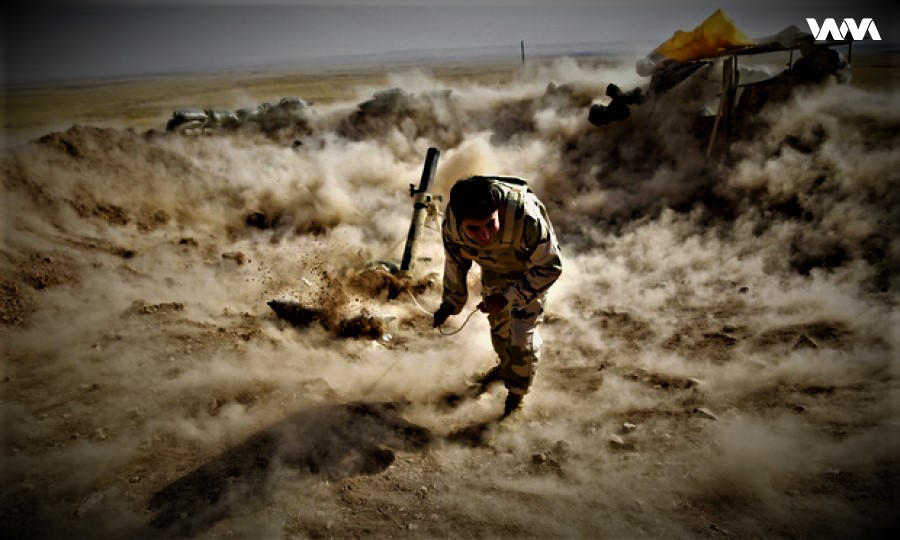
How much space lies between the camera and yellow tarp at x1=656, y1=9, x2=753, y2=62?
301 inches

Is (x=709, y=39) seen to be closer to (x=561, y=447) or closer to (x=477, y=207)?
(x=477, y=207)

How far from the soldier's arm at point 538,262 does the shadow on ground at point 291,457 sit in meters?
1.15

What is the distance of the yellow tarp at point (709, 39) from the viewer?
7645 millimetres

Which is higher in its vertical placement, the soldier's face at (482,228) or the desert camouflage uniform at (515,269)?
the soldier's face at (482,228)

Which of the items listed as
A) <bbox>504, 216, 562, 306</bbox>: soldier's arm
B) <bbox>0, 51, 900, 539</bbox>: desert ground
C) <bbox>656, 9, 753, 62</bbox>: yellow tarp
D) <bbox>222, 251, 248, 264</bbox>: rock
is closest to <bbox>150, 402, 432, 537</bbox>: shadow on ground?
<bbox>0, 51, 900, 539</bbox>: desert ground

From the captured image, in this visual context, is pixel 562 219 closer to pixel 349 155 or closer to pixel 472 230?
pixel 349 155

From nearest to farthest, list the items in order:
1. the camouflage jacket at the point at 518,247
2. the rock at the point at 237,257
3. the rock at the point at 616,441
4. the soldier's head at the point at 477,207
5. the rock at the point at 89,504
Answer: the rock at the point at 89,504, the soldier's head at the point at 477,207, the camouflage jacket at the point at 518,247, the rock at the point at 616,441, the rock at the point at 237,257

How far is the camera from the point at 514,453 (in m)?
3.20

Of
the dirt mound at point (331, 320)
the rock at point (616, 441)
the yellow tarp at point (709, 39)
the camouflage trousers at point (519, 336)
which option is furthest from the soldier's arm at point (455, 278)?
the yellow tarp at point (709, 39)

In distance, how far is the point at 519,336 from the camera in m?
3.36

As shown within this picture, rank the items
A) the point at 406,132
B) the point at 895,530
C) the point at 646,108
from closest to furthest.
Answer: the point at 895,530, the point at 646,108, the point at 406,132

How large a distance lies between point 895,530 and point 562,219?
5.57 metres

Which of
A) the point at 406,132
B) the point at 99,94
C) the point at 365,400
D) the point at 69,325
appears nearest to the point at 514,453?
the point at 365,400

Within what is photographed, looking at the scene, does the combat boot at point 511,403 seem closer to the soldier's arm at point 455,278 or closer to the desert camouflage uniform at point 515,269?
the desert camouflage uniform at point 515,269
